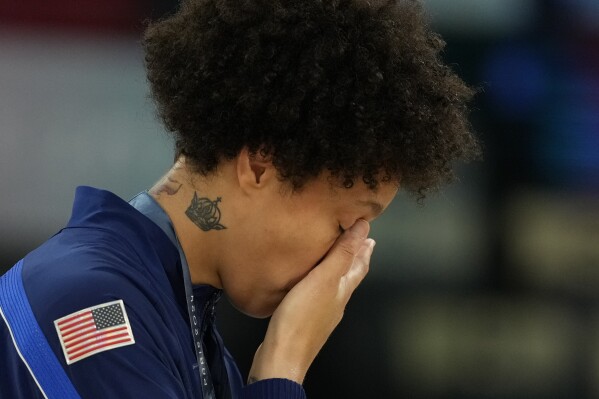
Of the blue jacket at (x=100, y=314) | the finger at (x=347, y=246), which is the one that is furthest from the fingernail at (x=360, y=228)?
the blue jacket at (x=100, y=314)

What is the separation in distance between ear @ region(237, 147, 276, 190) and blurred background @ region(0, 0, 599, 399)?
6.25 ft

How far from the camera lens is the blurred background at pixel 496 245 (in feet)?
12.4

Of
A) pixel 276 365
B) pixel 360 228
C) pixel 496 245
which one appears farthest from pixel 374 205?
pixel 496 245

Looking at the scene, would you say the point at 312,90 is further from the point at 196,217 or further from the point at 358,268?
the point at 358,268

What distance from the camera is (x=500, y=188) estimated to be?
389 centimetres

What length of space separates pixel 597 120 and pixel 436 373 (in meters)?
1.15

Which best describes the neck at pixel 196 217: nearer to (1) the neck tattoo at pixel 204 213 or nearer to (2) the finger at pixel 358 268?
(1) the neck tattoo at pixel 204 213

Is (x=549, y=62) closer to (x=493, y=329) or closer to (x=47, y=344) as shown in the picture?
(x=493, y=329)

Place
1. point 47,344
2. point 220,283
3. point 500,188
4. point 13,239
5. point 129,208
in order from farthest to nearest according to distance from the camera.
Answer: point 500,188
point 13,239
point 220,283
point 129,208
point 47,344

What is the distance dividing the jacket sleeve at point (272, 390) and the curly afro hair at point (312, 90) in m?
0.36

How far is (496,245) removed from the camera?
3900 mm

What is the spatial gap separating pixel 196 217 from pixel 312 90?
Result: 316mm

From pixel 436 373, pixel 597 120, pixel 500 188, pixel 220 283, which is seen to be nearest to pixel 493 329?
pixel 436 373

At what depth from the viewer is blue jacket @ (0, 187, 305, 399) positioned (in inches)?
59.5
